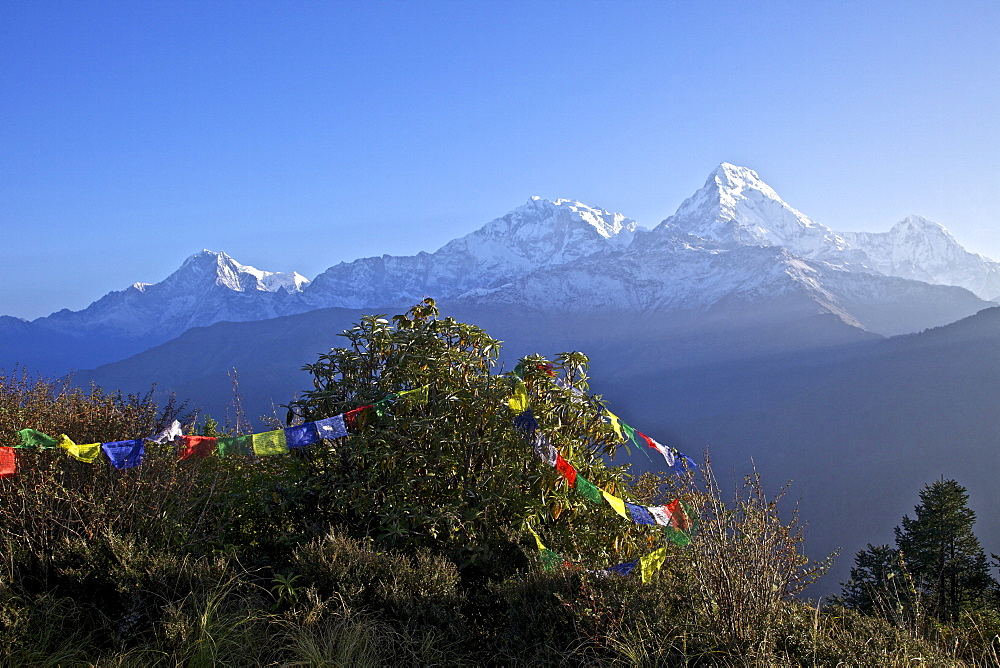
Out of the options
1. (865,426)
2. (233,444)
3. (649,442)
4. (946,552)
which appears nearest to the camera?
(233,444)

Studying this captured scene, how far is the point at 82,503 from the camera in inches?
175

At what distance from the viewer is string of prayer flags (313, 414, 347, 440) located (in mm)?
4660

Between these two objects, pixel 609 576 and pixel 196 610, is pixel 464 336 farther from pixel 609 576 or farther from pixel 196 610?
pixel 196 610

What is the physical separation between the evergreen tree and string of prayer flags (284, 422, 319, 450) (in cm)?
1709

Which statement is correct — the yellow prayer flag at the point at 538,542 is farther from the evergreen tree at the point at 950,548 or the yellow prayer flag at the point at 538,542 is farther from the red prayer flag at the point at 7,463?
the evergreen tree at the point at 950,548

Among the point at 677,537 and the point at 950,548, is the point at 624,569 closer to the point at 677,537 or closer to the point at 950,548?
the point at 677,537

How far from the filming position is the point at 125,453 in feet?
15.9

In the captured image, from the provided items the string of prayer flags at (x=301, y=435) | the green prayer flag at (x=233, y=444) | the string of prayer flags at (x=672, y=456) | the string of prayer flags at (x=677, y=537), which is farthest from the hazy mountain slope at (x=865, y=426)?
the string of prayer flags at (x=301, y=435)

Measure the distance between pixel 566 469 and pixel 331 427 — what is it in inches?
69.7

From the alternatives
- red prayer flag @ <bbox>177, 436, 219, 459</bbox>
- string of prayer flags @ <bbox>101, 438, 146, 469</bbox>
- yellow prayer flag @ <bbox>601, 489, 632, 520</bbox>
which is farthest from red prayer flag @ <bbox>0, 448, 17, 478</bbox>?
yellow prayer flag @ <bbox>601, 489, 632, 520</bbox>

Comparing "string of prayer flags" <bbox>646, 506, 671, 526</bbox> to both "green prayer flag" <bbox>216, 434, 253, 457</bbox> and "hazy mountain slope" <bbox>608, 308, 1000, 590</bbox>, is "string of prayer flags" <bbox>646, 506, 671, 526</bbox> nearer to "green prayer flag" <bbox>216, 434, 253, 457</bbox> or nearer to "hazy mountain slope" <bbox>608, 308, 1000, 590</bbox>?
"green prayer flag" <bbox>216, 434, 253, 457</bbox>

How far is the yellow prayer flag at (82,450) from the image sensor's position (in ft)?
15.4

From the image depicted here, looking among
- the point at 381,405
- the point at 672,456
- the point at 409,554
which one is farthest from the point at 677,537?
the point at 381,405

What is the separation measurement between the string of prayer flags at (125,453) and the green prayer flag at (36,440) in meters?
0.38
